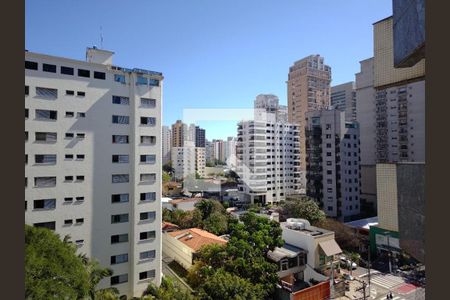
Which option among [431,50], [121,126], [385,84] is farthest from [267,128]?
[431,50]

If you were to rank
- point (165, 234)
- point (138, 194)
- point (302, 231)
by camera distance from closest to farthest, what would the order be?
point (138, 194) → point (302, 231) → point (165, 234)

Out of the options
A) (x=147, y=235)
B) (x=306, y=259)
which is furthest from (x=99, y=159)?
(x=306, y=259)

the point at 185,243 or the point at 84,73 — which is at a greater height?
the point at 84,73

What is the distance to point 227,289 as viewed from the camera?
1088 cm

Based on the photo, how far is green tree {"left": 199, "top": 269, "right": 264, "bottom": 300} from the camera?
35.5ft

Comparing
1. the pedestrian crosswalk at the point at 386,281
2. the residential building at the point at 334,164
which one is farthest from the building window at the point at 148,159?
the residential building at the point at 334,164

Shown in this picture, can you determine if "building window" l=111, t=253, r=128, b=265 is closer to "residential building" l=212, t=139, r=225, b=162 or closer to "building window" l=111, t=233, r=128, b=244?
"building window" l=111, t=233, r=128, b=244

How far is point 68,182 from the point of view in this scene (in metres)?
12.6

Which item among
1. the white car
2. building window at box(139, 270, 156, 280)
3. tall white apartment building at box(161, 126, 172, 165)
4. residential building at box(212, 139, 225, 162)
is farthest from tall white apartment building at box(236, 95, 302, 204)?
residential building at box(212, 139, 225, 162)

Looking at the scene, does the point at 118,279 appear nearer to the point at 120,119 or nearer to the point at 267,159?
the point at 120,119

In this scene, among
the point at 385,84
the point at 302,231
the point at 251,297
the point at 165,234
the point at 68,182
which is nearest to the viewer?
the point at 385,84

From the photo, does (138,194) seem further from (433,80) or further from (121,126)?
(433,80)

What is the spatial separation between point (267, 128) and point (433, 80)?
35092mm

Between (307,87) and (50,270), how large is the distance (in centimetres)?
4828
